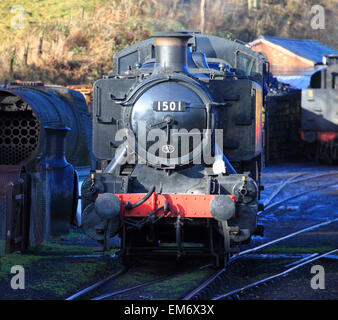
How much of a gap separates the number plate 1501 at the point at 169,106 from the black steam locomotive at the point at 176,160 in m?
0.01

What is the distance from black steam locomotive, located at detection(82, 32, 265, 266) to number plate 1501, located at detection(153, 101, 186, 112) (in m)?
0.01

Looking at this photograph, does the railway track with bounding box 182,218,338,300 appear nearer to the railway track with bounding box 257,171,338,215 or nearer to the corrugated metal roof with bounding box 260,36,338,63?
the railway track with bounding box 257,171,338,215

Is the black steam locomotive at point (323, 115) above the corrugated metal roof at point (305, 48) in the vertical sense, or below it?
below

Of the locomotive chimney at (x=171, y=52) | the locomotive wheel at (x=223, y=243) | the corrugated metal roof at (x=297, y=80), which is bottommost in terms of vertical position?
the locomotive wheel at (x=223, y=243)

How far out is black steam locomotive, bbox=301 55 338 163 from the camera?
21844mm

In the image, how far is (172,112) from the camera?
24.0ft

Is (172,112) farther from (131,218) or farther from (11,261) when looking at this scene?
(11,261)

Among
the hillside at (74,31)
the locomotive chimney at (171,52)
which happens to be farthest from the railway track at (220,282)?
the hillside at (74,31)

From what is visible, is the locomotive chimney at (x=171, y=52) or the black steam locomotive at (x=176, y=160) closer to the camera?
the black steam locomotive at (x=176, y=160)

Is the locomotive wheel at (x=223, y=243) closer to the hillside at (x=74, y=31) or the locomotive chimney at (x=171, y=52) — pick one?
the locomotive chimney at (x=171, y=52)

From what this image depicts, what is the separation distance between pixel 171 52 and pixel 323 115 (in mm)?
15273

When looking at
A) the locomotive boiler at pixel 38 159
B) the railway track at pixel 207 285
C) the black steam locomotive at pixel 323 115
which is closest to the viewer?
the railway track at pixel 207 285

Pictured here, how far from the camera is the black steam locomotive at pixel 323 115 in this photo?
2184cm
